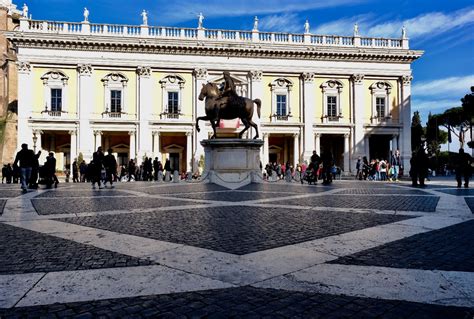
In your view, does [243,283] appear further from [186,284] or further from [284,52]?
[284,52]

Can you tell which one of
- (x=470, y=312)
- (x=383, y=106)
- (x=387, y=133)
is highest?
(x=383, y=106)

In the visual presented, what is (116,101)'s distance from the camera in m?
33.1

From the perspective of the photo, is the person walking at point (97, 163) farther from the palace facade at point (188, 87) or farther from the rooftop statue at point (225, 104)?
the palace facade at point (188, 87)

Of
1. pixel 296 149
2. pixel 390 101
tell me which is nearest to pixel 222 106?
pixel 296 149

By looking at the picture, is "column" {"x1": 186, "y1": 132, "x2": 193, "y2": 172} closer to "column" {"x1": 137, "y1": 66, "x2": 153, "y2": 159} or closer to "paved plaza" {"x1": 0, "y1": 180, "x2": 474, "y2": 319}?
"column" {"x1": 137, "y1": 66, "x2": 153, "y2": 159}

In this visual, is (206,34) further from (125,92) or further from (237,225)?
(237,225)

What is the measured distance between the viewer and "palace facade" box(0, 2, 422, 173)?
31.4 m

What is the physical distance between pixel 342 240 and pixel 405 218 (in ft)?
7.13

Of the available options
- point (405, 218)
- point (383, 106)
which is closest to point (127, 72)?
point (383, 106)

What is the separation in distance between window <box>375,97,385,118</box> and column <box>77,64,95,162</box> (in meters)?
28.8

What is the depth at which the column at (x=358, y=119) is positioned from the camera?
35656 millimetres

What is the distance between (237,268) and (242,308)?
0.76 m

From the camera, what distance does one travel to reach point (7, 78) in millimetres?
38844

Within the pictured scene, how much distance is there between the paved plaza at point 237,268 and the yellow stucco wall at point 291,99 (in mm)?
A: 30409
